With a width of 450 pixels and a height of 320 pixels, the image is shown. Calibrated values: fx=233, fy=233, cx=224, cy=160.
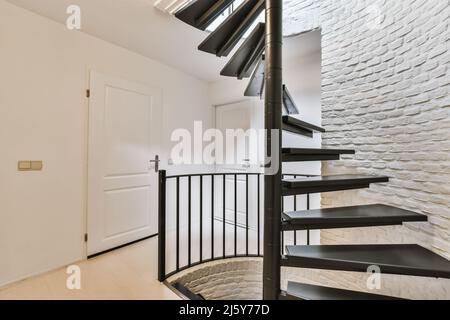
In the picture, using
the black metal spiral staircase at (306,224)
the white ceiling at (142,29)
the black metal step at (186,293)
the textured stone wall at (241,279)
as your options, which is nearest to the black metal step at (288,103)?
the black metal spiral staircase at (306,224)

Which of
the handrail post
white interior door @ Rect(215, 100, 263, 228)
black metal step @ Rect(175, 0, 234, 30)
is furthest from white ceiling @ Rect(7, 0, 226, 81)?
the handrail post

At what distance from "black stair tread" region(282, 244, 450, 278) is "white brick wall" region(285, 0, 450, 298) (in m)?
0.18

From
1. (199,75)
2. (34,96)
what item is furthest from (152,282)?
(199,75)

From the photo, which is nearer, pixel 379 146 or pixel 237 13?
pixel 237 13

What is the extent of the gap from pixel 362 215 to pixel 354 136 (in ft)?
2.63

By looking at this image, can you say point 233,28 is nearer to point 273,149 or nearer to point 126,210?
point 273,149

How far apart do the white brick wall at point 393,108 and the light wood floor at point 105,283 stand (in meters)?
1.65

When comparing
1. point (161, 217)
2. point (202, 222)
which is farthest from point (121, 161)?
point (202, 222)

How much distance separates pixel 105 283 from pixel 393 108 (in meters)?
2.68

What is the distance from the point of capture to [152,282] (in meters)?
2.00

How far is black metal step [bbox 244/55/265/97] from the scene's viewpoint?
2006 millimetres

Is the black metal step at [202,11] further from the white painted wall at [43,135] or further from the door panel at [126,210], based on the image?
the door panel at [126,210]

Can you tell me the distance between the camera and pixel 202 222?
294cm
